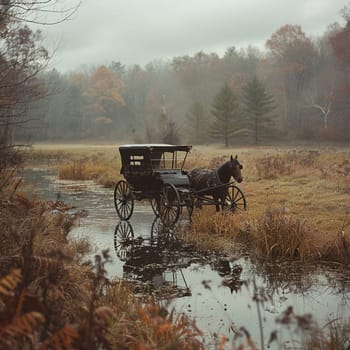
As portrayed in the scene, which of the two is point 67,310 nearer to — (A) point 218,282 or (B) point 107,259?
(B) point 107,259

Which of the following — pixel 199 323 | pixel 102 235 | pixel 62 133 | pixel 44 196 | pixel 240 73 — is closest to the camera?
pixel 199 323

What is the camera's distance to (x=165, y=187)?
1170 centimetres

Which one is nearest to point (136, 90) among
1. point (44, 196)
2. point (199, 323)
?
point (44, 196)

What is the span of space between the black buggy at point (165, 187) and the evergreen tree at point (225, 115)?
3917cm

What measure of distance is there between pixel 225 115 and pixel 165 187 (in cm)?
4124

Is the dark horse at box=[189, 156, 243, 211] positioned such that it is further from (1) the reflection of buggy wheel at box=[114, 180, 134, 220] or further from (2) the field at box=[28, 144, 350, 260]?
(1) the reflection of buggy wheel at box=[114, 180, 134, 220]

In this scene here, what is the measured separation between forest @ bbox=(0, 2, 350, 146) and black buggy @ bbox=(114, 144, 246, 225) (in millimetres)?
25226

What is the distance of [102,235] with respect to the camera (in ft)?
36.0

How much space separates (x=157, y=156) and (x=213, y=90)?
5836cm

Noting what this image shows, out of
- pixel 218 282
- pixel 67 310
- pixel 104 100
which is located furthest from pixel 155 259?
pixel 104 100

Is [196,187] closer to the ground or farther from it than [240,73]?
closer to the ground

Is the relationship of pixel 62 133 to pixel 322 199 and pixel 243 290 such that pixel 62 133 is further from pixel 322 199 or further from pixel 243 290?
pixel 243 290

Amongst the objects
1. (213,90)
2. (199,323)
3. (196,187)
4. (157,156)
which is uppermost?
(213,90)

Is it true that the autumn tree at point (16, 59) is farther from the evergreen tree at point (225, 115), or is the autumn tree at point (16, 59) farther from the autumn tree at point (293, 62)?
the autumn tree at point (293, 62)
